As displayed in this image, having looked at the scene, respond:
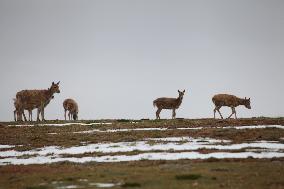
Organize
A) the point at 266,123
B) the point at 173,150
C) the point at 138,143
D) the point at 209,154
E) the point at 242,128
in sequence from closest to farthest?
the point at 209,154
the point at 173,150
the point at 138,143
the point at 242,128
the point at 266,123

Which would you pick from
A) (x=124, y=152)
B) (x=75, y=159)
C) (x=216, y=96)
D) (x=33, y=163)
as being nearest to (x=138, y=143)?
(x=124, y=152)

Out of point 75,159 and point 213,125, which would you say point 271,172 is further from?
point 213,125

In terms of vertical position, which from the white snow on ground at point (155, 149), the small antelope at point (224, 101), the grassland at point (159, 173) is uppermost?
the small antelope at point (224, 101)

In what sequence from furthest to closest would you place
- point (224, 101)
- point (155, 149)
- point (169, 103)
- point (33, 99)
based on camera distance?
point (169, 103)
point (224, 101)
point (33, 99)
point (155, 149)

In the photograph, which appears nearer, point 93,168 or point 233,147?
point 93,168

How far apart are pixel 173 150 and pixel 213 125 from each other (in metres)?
14.1

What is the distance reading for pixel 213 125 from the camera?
42.1 metres

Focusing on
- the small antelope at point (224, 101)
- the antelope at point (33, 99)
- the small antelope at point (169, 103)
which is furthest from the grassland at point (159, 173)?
the small antelope at point (169, 103)

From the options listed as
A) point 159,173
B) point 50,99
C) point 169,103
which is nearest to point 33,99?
point 50,99

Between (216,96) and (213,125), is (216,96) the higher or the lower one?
the higher one

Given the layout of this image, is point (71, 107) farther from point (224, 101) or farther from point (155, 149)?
point (155, 149)

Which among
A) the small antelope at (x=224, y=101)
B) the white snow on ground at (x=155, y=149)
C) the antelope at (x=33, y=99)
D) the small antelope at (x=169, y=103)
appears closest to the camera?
the white snow on ground at (x=155, y=149)

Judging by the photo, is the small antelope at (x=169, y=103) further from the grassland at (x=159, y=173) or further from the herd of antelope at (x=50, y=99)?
the grassland at (x=159, y=173)

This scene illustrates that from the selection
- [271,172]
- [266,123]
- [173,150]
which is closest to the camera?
[271,172]
